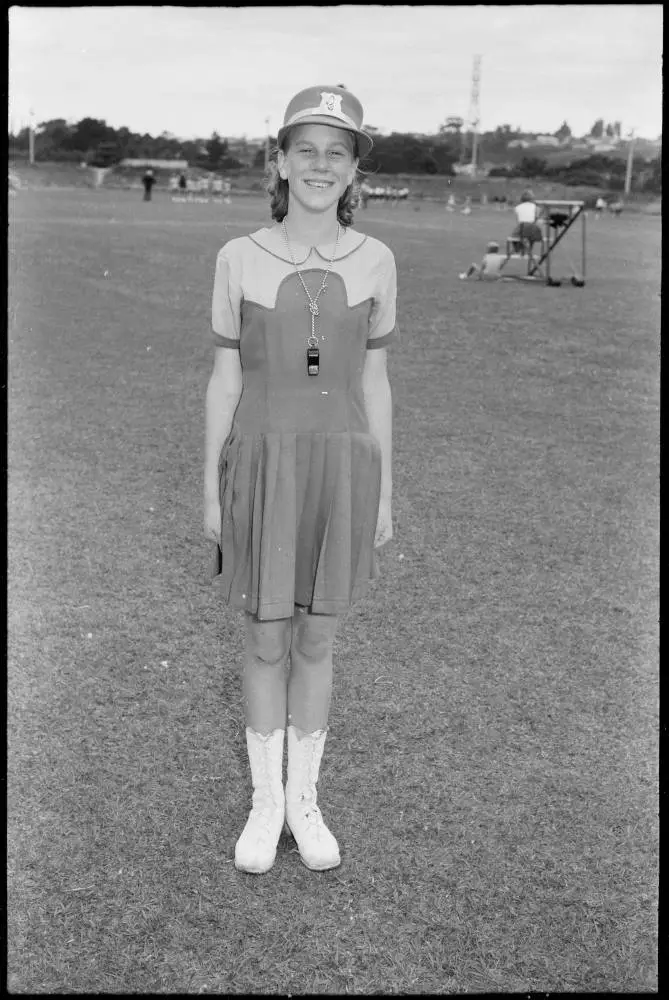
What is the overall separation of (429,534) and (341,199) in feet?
10.7

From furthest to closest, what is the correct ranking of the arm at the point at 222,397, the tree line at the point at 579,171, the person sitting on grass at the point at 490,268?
1. the tree line at the point at 579,171
2. the person sitting on grass at the point at 490,268
3. the arm at the point at 222,397

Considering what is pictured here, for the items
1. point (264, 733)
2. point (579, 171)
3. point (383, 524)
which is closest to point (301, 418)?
point (383, 524)

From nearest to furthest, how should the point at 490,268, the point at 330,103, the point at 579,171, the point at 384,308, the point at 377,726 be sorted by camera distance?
1. the point at 330,103
2. the point at 384,308
3. the point at 377,726
4. the point at 490,268
5. the point at 579,171

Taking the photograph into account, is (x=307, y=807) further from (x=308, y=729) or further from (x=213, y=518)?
(x=213, y=518)

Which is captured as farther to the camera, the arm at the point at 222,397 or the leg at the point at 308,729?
the leg at the point at 308,729

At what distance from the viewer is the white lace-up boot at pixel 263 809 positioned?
3199 mm

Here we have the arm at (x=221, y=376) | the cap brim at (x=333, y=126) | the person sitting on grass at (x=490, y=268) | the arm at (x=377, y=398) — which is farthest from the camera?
the person sitting on grass at (x=490, y=268)

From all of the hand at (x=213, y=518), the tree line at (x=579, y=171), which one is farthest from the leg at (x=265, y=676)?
the tree line at (x=579, y=171)

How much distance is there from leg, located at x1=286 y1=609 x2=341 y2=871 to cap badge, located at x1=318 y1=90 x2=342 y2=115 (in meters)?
1.40

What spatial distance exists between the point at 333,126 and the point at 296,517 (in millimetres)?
1039

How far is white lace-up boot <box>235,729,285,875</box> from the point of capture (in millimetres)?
3199

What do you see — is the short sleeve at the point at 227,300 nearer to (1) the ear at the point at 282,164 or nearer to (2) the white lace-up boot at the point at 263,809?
(1) the ear at the point at 282,164

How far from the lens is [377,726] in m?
4.03

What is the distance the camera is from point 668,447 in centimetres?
265
